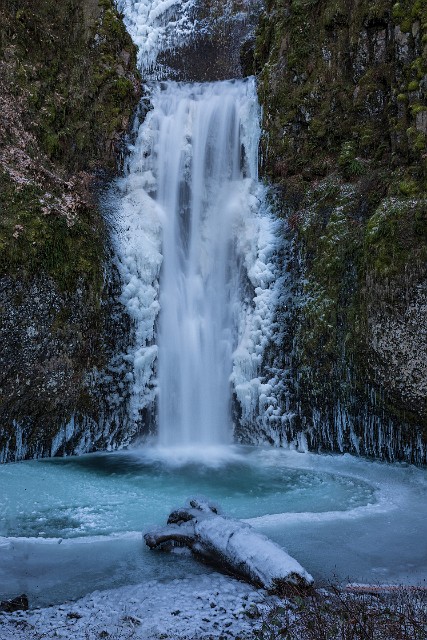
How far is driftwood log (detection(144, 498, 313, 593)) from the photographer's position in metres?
4.66

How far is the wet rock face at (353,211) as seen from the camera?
→ 9250 millimetres

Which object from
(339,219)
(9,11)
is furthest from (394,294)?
(9,11)

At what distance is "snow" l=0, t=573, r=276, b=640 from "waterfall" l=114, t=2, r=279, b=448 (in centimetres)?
549

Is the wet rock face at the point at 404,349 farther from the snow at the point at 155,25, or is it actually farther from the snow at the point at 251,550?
the snow at the point at 155,25

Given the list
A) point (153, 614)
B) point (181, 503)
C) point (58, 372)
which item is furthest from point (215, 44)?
point (153, 614)

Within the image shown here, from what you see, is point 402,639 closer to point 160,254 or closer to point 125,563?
point 125,563

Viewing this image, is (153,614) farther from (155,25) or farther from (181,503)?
(155,25)

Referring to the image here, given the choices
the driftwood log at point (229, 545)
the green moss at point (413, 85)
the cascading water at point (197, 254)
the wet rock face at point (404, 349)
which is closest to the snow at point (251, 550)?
the driftwood log at point (229, 545)

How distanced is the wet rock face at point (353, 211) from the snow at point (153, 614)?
5228 millimetres

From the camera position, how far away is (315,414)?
9.91 meters

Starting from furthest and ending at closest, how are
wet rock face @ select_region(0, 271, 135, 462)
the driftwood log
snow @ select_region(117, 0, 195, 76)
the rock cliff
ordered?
snow @ select_region(117, 0, 195, 76) < the rock cliff < wet rock face @ select_region(0, 271, 135, 462) < the driftwood log

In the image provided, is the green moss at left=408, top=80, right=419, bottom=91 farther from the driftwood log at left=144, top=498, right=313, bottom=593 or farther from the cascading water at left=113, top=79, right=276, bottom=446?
the driftwood log at left=144, top=498, right=313, bottom=593

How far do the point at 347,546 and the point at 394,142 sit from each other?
23.8 ft

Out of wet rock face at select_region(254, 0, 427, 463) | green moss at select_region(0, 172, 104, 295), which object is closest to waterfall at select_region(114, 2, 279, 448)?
wet rock face at select_region(254, 0, 427, 463)
